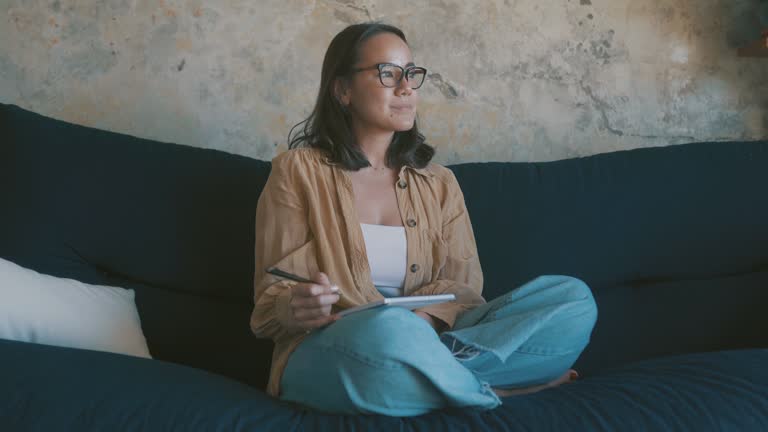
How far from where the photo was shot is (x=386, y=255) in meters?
1.69

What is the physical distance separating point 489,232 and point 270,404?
0.83m

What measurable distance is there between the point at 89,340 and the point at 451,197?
91cm

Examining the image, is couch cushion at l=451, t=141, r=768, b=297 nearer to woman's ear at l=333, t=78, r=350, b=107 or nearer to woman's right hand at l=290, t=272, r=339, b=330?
woman's ear at l=333, t=78, r=350, b=107

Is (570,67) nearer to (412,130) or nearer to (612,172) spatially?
(612,172)

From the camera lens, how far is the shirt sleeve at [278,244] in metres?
1.53

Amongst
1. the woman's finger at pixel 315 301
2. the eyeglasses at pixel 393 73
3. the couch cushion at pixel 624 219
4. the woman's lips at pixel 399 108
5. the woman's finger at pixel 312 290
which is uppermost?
the eyeglasses at pixel 393 73

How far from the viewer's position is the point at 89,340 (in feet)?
5.31

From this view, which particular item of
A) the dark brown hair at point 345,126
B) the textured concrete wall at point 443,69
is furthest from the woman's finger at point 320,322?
the textured concrete wall at point 443,69

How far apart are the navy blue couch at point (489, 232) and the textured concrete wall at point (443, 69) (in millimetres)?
318

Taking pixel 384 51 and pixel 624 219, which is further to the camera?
pixel 624 219

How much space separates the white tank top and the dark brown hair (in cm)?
18

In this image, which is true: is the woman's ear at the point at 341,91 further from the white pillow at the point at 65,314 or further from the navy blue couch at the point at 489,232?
the white pillow at the point at 65,314

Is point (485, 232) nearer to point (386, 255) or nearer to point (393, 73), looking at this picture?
point (386, 255)

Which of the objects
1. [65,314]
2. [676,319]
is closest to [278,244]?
[65,314]
